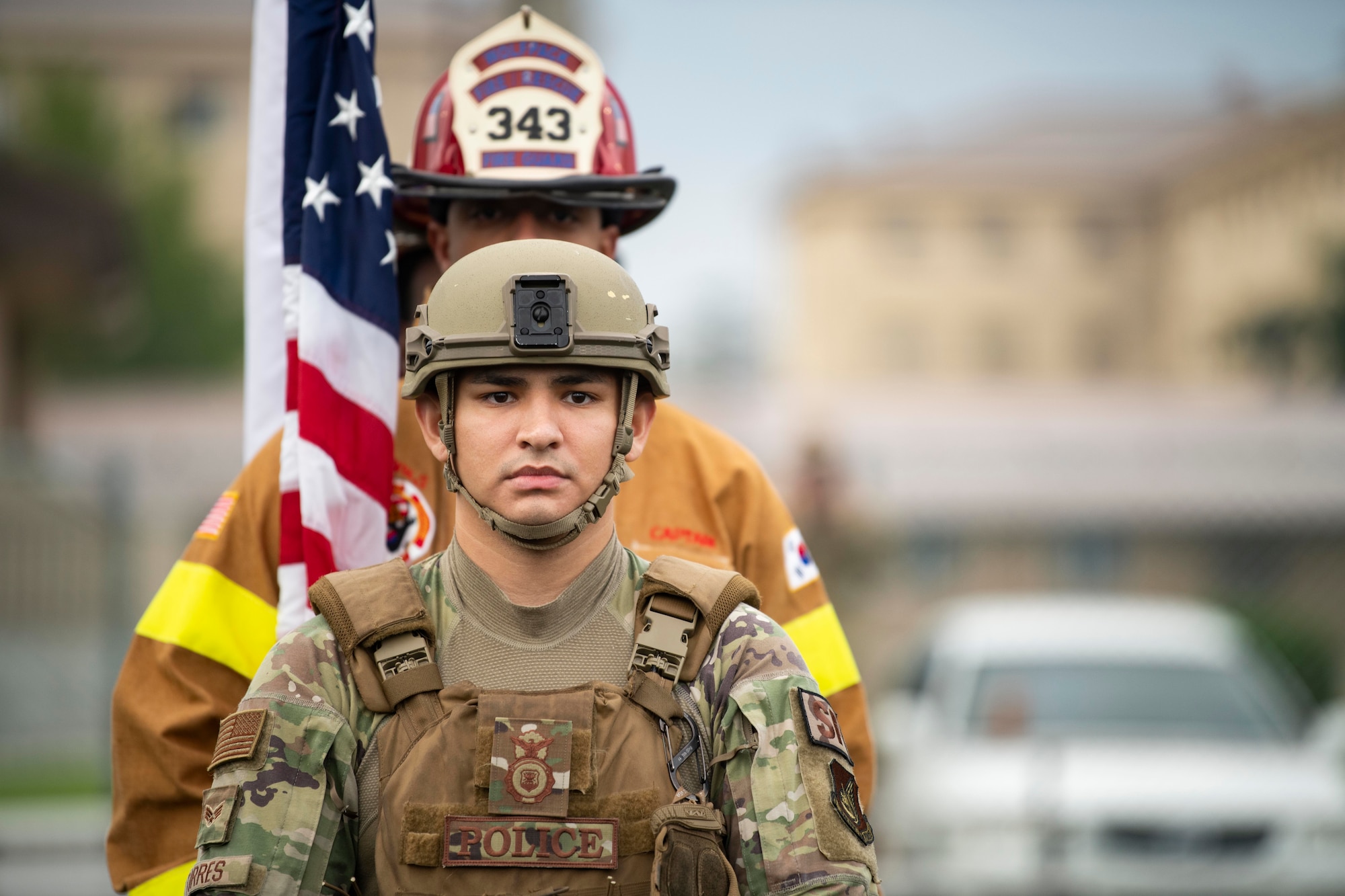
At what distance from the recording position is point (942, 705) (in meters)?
8.73

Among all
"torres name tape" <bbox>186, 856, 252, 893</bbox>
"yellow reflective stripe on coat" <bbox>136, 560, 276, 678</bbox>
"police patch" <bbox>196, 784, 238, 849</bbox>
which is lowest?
"torres name tape" <bbox>186, 856, 252, 893</bbox>

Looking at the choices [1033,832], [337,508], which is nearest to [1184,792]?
[1033,832]

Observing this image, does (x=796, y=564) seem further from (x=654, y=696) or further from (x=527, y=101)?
(x=527, y=101)

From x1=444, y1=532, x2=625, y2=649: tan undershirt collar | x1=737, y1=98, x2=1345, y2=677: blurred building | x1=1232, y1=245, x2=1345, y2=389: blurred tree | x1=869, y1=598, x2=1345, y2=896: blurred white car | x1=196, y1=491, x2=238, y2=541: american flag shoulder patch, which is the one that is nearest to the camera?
x1=444, y1=532, x2=625, y2=649: tan undershirt collar

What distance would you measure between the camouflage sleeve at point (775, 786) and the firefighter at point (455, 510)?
0.77m

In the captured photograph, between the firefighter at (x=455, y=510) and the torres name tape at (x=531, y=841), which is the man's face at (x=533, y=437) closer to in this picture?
the torres name tape at (x=531, y=841)

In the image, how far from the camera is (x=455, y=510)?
116 inches

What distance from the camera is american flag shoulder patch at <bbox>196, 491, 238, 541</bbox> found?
303 cm

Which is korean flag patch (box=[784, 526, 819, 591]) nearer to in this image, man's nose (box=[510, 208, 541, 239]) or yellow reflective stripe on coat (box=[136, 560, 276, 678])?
man's nose (box=[510, 208, 541, 239])

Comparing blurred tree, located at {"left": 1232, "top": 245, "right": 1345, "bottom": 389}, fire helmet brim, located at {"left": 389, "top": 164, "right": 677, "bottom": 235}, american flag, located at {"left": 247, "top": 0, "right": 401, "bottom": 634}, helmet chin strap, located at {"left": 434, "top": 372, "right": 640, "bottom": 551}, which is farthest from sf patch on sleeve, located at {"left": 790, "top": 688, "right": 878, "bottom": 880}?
blurred tree, located at {"left": 1232, "top": 245, "right": 1345, "bottom": 389}

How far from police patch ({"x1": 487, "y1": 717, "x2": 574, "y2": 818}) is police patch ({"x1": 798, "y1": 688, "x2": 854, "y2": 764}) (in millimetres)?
348

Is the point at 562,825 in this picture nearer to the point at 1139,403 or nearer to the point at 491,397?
the point at 491,397

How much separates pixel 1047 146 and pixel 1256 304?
14.1 m

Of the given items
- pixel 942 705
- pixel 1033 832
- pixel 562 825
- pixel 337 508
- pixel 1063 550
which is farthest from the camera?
pixel 1063 550
